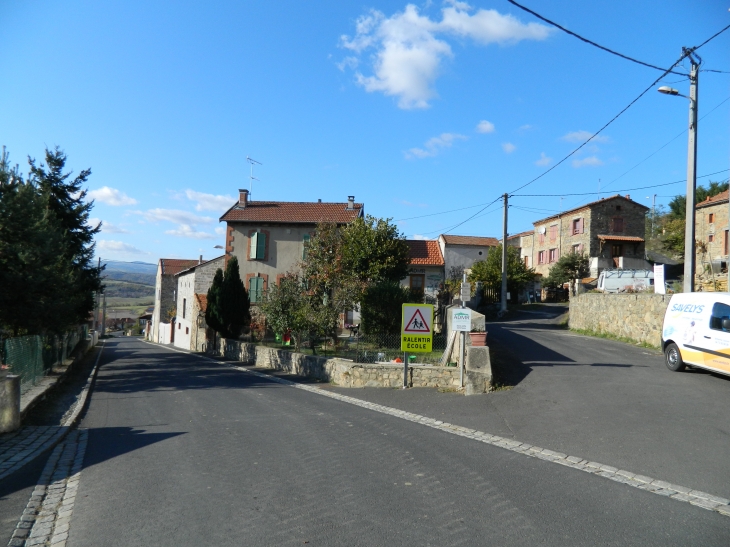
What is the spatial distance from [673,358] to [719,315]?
188cm

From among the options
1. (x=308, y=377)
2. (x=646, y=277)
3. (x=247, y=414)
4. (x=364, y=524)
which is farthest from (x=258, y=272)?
(x=364, y=524)

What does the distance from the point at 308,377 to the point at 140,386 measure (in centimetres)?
518

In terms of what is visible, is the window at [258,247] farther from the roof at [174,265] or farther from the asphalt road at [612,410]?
the roof at [174,265]

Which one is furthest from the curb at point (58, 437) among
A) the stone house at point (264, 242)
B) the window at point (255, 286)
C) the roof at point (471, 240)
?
the roof at point (471, 240)

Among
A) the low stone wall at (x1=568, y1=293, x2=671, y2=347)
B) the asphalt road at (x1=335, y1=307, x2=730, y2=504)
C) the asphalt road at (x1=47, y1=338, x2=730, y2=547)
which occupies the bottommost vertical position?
the asphalt road at (x1=47, y1=338, x2=730, y2=547)

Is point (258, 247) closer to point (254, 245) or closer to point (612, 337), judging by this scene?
point (254, 245)

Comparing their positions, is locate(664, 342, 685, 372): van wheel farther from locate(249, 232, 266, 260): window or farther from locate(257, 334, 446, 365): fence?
locate(249, 232, 266, 260): window

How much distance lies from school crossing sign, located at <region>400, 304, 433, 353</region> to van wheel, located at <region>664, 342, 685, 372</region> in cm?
563

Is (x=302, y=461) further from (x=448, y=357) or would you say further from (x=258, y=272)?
(x=258, y=272)

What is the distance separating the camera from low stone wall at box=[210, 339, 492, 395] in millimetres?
13023

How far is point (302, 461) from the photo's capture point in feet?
23.7

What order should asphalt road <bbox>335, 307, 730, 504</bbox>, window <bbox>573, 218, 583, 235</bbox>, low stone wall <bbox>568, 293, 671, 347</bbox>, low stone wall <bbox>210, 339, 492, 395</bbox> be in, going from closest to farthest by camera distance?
asphalt road <bbox>335, 307, 730, 504</bbox> → low stone wall <bbox>210, 339, 492, 395</bbox> → low stone wall <bbox>568, 293, 671, 347</bbox> → window <bbox>573, 218, 583, 235</bbox>

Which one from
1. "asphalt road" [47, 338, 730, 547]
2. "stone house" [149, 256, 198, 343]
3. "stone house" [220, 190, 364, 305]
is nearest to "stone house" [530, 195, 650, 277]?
"stone house" [220, 190, 364, 305]

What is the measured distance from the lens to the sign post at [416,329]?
578 inches
